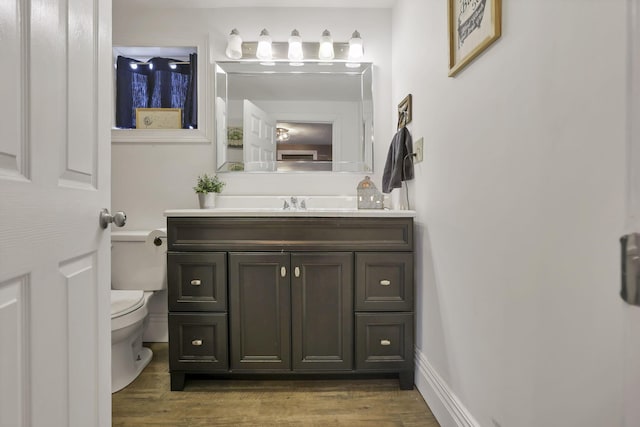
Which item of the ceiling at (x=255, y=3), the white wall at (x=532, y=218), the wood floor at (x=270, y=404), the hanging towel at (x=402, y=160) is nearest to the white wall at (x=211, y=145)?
the ceiling at (x=255, y=3)

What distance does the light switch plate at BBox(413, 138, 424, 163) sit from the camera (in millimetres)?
1543

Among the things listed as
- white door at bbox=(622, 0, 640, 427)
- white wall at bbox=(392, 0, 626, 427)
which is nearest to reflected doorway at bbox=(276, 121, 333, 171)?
white wall at bbox=(392, 0, 626, 427)

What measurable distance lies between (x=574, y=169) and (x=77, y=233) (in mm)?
1114

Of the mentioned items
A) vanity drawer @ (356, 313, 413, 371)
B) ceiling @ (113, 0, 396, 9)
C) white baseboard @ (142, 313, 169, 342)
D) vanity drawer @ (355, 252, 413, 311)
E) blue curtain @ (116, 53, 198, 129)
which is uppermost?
ceiling @ (113, 0, 396, 9)

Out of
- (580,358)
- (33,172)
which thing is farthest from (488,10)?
(33,172)

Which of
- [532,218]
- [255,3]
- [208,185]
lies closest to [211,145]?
[208,185]

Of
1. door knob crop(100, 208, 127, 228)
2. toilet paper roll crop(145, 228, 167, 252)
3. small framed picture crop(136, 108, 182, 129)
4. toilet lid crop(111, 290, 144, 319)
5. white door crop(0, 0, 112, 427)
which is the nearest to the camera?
white door crop(0, 0, 112, 427)

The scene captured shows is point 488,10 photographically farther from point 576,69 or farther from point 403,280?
point 403,280

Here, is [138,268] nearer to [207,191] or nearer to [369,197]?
[207,191]

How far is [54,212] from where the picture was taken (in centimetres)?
66

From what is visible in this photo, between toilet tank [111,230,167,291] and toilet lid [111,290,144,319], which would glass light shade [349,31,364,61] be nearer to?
toilet tank [111,230,167,291]

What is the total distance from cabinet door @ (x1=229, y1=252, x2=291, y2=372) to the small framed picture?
117 centimetres

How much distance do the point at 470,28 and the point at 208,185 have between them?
1605 mm

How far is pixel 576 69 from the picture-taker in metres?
0.66
